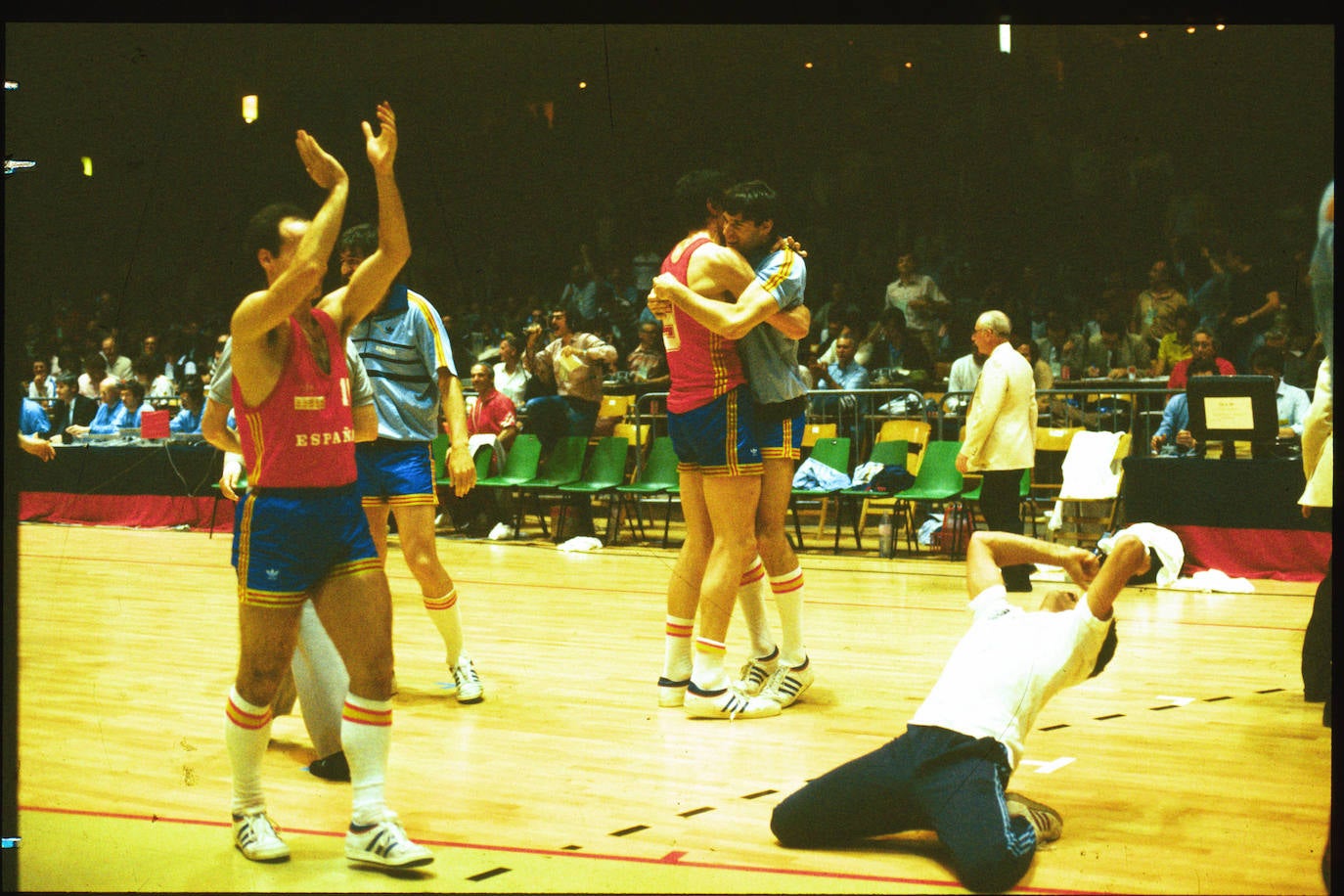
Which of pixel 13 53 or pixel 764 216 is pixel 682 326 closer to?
pixel 764 216

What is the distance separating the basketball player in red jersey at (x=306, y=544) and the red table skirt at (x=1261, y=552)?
6.33 m

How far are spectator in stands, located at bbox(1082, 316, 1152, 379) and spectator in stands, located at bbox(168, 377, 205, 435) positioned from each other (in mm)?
7257

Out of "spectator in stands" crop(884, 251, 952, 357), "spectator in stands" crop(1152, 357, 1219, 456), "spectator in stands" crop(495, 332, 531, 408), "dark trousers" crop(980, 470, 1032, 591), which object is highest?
"spectator in stands" crop(884, 251, 952, 357)

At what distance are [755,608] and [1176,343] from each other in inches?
254

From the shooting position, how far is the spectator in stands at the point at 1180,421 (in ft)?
28.6

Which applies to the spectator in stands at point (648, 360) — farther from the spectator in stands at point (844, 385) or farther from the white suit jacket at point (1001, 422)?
the white suit jacket at point (1001, 422)

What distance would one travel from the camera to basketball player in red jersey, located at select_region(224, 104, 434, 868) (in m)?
3.03

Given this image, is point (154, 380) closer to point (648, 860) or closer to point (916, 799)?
point (648, 860)

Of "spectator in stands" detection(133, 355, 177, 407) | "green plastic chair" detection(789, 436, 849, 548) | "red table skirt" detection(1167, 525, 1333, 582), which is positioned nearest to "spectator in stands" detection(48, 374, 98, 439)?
"spectator in stands" detection(133, 355, 177, 407)

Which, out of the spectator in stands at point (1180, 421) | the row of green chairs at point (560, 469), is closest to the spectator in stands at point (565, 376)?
the row of green chairs at point (560, 469)

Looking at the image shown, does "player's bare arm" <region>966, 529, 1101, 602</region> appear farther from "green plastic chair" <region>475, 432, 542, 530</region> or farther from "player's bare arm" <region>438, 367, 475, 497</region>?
"green plastic chair" <region>475, 432, 542, 530</region>

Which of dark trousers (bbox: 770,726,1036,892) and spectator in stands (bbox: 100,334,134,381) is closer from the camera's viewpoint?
dark trousers (bbox: 770,726,1036,892)

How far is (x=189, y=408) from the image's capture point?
12016 mm

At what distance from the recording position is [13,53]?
2.85 metres
